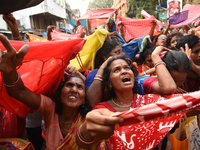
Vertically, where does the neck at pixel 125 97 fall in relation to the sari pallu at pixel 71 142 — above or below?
above

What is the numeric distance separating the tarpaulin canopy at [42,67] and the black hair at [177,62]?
3.78 ft

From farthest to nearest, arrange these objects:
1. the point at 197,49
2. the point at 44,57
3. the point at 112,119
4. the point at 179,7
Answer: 1. the point at 179,7
2. the point at 197,49
3. the point at 44,57
4. the point at 112,119

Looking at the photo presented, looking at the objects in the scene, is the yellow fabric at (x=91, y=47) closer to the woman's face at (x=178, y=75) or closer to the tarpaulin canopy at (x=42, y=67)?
the tarpaulin canopy at (x=42, y=67)

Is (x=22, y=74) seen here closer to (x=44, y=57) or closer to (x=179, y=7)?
(x=44, y=57)

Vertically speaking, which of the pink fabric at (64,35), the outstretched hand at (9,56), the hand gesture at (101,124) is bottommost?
the hand gesture at (101,124)

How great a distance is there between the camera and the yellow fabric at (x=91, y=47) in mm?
2531

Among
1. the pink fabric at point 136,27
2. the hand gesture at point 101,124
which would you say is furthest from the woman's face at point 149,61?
the hand gesture at point 101,124

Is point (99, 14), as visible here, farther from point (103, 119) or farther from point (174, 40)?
point (103, 119)

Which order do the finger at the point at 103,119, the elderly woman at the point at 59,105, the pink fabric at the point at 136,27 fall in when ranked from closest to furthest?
the finger at the point at 103,119, the elderly woman at the point at 59,105, the pink fabric at the point at 136,27

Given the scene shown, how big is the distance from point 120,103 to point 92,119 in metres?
0.80

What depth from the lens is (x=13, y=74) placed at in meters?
1.26

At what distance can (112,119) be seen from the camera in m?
0.86

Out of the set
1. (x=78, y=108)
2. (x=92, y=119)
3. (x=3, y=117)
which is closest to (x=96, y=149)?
(x=78, y=108)

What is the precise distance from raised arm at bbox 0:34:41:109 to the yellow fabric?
1200 millimetres
